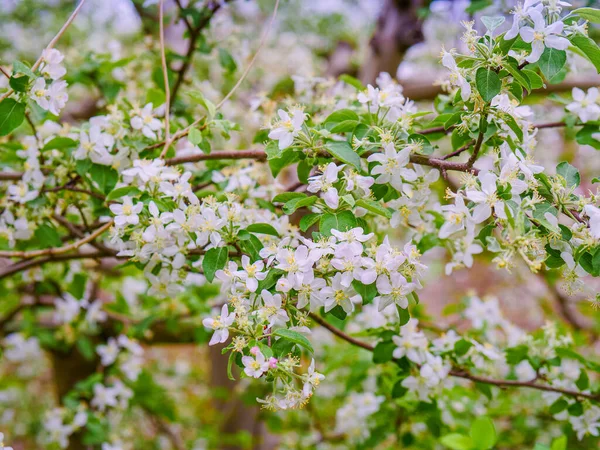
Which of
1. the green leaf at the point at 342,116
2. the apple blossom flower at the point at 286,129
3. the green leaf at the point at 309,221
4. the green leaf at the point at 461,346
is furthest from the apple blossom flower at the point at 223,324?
the green leaf at the point at 461,346

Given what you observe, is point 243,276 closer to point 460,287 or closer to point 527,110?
point 527,110

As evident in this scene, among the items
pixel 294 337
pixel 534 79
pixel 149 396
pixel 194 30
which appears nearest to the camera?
pixel 294 337

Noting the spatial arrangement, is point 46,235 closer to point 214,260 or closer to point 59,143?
point 59,143

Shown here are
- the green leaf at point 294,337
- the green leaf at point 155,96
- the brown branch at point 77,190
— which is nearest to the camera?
Result: the green leaf at point 294,337

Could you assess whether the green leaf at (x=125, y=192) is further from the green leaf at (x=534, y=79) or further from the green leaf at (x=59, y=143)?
the green leaf at (x=534, y=79)

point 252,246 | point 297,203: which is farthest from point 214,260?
point 297,203

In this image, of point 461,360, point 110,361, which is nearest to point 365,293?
point 461,360

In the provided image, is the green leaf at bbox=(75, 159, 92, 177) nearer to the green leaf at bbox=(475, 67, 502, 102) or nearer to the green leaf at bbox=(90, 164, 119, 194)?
the green leaf at bbox=(90, 164, 119, 194)
